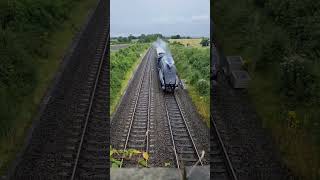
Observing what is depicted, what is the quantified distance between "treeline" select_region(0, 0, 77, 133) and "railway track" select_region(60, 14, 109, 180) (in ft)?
6.51

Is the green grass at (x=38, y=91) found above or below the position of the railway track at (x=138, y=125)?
above

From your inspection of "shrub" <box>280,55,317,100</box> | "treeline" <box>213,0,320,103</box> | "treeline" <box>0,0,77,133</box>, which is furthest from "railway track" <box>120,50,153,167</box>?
"shrub" <box>280,55,317,100</box>

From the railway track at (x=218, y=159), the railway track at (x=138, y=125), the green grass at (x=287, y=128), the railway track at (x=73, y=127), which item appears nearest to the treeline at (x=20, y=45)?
the railway track at (x=73, y=127)

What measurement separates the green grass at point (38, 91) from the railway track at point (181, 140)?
17.3ft

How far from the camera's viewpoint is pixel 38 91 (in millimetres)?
14625

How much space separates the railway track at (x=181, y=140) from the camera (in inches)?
601

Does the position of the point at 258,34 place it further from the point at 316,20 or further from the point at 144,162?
the point at 144,162

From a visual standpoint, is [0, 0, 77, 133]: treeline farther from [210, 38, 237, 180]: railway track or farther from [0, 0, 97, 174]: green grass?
[210, 38, 237, 180]: railway track

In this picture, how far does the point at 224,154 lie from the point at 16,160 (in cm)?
619

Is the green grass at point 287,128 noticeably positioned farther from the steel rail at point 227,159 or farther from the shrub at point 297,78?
the steel rail at point 227,159

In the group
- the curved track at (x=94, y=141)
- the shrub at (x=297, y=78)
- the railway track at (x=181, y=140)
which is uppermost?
the shrub at (x=297, y=78)


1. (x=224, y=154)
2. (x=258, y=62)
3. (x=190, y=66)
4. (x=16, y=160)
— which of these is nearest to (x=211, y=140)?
(x=224, y=154)

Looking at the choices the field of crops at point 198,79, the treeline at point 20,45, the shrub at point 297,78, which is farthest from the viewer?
the field of crops at point 198,79

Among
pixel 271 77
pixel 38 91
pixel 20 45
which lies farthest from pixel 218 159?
pixel 20 45
